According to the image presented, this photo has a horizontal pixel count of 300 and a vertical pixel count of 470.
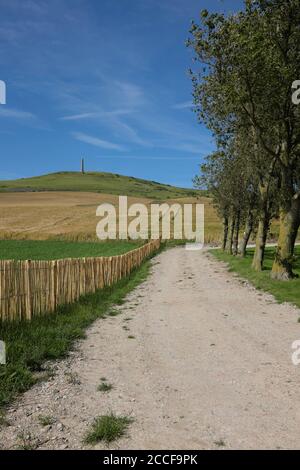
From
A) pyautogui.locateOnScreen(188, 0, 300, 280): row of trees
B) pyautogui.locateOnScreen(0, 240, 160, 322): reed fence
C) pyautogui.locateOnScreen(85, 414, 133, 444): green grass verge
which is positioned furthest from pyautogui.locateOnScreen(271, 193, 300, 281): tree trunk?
pyautogui.locateOnScreen(85, 414, 133, 444): green grass verge

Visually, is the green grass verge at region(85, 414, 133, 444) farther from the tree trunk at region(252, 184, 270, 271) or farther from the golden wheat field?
the golden wheat field

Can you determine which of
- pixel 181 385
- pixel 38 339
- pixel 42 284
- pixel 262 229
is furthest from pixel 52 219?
pixel 181 385

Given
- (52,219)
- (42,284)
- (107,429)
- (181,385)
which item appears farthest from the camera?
(52,219)

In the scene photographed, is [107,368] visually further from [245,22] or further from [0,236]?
[0,236]

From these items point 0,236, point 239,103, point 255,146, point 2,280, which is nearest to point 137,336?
point 2,280

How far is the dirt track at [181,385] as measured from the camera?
6.21m

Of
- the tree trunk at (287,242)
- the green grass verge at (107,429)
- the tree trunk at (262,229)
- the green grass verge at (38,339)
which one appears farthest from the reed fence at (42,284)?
the tree trunk at (262,229)

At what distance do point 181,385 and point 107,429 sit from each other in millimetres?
2323

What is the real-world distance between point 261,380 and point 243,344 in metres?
2.74

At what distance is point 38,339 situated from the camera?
427 inches

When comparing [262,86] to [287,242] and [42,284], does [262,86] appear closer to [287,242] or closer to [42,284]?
[287,242]

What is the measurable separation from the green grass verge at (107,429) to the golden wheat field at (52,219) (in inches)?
2672

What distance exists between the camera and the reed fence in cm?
1183

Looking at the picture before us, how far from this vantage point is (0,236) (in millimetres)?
76500
